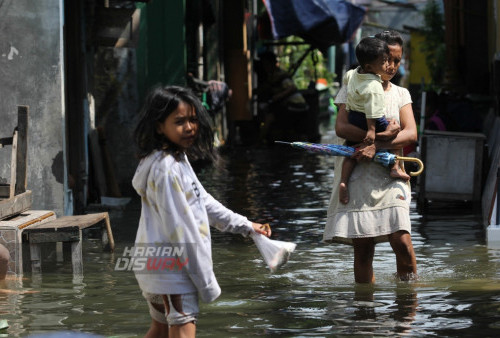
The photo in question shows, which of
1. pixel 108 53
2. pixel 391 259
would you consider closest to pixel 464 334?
pixel 391 259

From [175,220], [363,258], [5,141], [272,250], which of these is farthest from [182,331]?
[5,141]

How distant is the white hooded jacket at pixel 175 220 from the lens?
4.66 meters

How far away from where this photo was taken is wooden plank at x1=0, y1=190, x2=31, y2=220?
7.96 m

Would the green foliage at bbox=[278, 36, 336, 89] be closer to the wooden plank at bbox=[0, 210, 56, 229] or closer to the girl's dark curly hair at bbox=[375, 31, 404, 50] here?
the wooden plank at bbox=[0, 210, 56, 229]

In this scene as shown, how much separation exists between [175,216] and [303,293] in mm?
2772

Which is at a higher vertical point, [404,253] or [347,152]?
[347,152]

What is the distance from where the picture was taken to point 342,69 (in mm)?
41375

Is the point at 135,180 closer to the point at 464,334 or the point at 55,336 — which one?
the point at 55,336

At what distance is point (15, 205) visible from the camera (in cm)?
825

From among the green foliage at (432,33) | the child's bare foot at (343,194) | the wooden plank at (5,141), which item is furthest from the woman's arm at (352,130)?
the green foliage at (432,33)

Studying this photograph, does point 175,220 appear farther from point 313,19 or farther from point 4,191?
point 313,19

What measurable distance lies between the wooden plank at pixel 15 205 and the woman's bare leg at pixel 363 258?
273cm

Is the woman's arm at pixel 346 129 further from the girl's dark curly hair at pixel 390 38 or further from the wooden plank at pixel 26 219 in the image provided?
the wooden plank at pixel 26 219

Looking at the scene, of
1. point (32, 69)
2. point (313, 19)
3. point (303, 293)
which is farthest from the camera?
point (313, 19)
